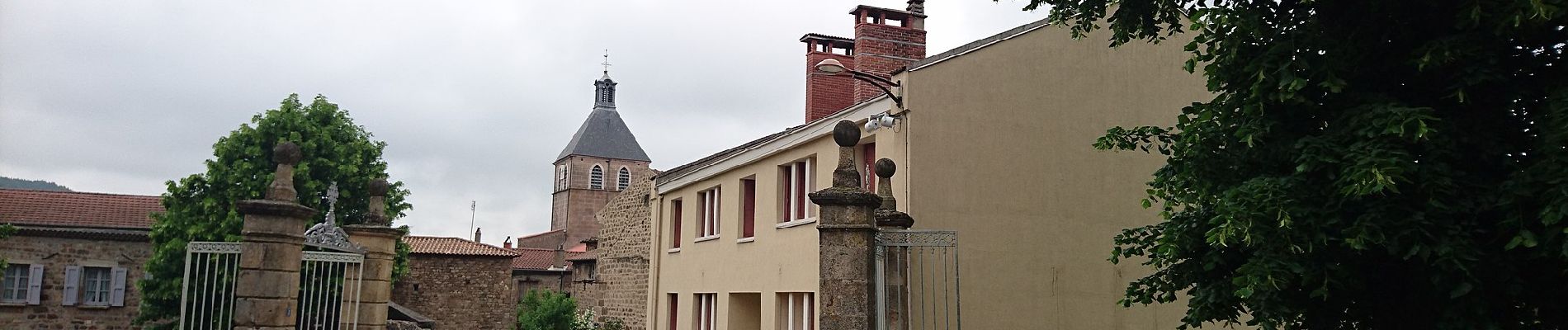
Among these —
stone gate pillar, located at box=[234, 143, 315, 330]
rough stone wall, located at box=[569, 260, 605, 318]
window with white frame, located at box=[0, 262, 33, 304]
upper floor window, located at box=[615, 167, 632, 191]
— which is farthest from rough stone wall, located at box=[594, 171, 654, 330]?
upper floor window, located at box=[615, 167, 632, 191]

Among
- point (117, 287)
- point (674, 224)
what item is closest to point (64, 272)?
point (117, 287)

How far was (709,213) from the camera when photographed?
18375mm

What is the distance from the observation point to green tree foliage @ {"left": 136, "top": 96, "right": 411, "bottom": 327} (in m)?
23.7

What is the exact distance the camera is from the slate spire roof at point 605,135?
83.6 m

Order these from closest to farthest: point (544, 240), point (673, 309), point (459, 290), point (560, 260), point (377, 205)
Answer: point (377, 205), point (673, 309), point (459, 290), point (560, 260), point (544, 240)

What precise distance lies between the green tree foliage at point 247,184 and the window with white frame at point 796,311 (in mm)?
13233

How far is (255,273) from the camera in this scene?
941 cm

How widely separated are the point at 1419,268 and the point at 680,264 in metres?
14.0

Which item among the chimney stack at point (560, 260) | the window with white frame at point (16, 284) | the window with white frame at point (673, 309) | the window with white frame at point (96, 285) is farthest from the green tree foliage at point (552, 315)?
the chimney stack at point (560, 260)

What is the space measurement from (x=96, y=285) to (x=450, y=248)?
33.0 feet

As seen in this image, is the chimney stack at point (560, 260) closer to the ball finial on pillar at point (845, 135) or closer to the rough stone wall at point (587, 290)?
the rough stone wall at point (587, 290)

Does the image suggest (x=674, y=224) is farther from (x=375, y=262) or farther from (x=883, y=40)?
(x=375, y=262)

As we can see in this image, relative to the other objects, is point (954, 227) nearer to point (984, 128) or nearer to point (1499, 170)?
point (984, 128)

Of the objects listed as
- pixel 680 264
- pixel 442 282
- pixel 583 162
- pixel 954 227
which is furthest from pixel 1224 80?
pixel 583 162
